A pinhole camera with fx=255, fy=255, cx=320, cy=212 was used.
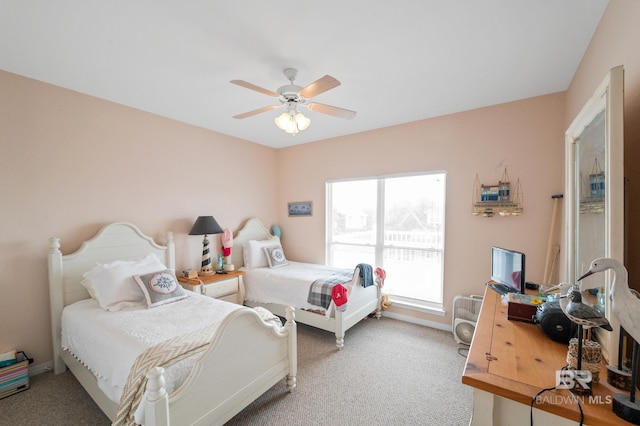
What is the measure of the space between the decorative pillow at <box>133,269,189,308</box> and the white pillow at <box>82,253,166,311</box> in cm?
8

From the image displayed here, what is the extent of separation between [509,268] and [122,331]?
305cm

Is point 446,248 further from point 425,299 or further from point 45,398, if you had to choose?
point 45,398

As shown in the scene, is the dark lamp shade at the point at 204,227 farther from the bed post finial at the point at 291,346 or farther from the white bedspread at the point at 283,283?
the bed post finial at the point at 291,346

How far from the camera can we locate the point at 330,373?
2.34 meters

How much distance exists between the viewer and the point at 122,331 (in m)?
1.76

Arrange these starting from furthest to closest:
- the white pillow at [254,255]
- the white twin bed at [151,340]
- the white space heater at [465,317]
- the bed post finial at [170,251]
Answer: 1. the white pillow at [254,255]
2. the bed post finial at [170,251]
3. the white space heater at [465,317]
4. the white twin bed at [151,340]

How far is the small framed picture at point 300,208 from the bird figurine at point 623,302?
365 centimetres

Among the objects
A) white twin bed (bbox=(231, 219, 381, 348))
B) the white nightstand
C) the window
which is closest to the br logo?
white twin bed (bbox=(231, 219, 381, 348))

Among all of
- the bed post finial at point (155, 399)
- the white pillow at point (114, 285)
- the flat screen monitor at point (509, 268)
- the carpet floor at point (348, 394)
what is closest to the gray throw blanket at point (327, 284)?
the carpet floor at point (348, 394)

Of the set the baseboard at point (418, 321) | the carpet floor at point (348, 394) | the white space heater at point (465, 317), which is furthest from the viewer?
the baseboard at point (418, 321)

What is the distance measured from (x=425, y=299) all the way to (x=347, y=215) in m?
1.62

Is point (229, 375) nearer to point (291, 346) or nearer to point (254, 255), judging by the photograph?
point (291, 346)

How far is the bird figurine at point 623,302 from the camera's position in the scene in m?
0.78

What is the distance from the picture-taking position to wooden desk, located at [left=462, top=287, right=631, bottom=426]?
0.83 m
